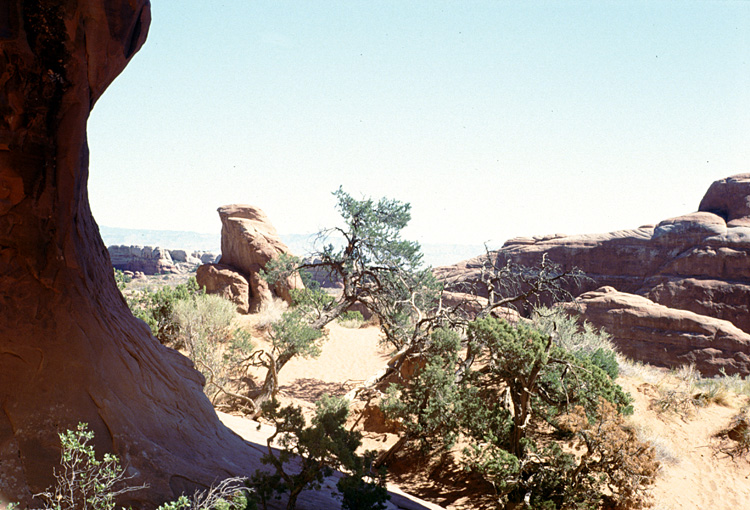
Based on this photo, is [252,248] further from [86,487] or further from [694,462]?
[694,462]

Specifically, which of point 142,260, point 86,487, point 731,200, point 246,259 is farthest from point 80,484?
point 142,260

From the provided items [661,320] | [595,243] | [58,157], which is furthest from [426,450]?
[595,243]

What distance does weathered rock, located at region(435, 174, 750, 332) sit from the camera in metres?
24.3

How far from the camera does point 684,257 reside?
26094 millimetres

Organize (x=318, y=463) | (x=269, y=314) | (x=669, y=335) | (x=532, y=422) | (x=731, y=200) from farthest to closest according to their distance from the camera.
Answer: (x=731, y=200)
(x=669, y=335)
(x=269, y=314)
(x=532, y=422)
(x=318, y=463)

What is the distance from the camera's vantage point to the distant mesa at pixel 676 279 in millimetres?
21000

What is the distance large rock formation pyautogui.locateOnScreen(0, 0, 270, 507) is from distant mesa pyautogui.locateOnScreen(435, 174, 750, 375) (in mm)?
14253

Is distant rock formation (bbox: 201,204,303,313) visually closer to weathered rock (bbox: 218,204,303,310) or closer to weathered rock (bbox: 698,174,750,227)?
weathered rock (bbox: 218,204,303,310)

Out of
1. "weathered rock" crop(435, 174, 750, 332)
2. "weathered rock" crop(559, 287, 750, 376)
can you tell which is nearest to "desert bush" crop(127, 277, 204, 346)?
"weathered rock" crop(435, 174, 750, 332)

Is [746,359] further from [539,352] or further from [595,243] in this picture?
[539,352]

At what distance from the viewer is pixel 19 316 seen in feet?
12.9

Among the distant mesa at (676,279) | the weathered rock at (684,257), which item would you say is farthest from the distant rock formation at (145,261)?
the distant mesa at (676,279)

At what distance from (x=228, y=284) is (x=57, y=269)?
19.3 metres

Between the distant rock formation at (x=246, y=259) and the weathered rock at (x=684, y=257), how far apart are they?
10888 millimetres
